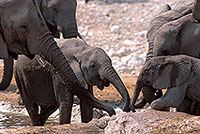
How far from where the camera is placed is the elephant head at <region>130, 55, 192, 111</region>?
4738 millimetres

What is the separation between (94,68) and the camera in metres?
4.82

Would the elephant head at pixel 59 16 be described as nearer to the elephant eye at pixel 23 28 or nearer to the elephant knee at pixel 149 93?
the elephant knee at pixel 149 93

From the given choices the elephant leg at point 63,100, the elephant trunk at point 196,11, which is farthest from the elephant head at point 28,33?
the elephant trunk at point 196,11

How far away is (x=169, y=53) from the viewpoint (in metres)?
5.24

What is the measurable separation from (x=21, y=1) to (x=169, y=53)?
152cm

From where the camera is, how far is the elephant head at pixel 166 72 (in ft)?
15.5

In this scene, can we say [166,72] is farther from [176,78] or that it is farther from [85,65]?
[85,65]

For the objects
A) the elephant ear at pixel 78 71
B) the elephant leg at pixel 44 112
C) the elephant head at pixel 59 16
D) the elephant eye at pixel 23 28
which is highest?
the elephant eye at pixel 23 28

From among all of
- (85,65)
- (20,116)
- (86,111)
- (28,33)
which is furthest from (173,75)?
(20,116)

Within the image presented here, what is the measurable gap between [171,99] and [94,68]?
2.13 ft

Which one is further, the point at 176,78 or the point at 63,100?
the point at 63,100

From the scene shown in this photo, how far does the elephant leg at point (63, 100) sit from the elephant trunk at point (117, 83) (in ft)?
1.18

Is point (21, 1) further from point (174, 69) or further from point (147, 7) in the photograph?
point (147, 7)

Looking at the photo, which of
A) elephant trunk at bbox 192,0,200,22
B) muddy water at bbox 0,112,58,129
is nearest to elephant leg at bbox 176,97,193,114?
elephant trunk at bbox 192,0,200,22
